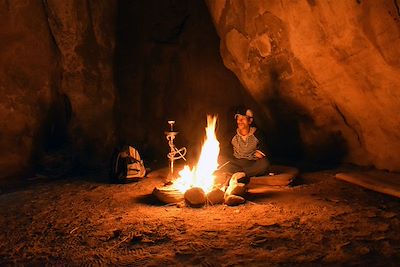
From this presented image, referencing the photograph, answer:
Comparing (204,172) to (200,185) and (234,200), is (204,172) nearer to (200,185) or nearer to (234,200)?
(200,185)

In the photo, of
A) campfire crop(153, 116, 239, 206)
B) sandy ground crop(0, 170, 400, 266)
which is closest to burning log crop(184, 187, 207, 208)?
campfire crop(153, 116, 239, 206)

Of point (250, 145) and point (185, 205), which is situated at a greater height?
point (250, 145)

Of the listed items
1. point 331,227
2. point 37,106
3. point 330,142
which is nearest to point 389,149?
point 330,142

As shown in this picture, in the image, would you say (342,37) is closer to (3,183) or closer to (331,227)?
(331,227)

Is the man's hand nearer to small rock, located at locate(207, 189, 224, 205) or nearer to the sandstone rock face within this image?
the sandstone rock face

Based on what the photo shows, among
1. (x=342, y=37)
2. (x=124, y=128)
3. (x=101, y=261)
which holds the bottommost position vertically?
(x=101, y=261)

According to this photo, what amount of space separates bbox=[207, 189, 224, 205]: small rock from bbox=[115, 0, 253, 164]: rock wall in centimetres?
450

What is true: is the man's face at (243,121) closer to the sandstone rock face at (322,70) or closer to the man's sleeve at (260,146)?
the man's sleeve at (260,146)

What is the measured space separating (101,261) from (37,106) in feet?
17.9

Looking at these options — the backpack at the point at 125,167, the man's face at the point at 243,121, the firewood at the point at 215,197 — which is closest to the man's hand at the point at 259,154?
the man's face at the point at 243,121

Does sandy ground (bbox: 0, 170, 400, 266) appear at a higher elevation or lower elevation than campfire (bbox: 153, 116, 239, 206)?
lower

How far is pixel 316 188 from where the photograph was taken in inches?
254

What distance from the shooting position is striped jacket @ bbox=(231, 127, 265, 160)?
7598 millimetres

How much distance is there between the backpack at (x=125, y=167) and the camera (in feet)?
24.5
